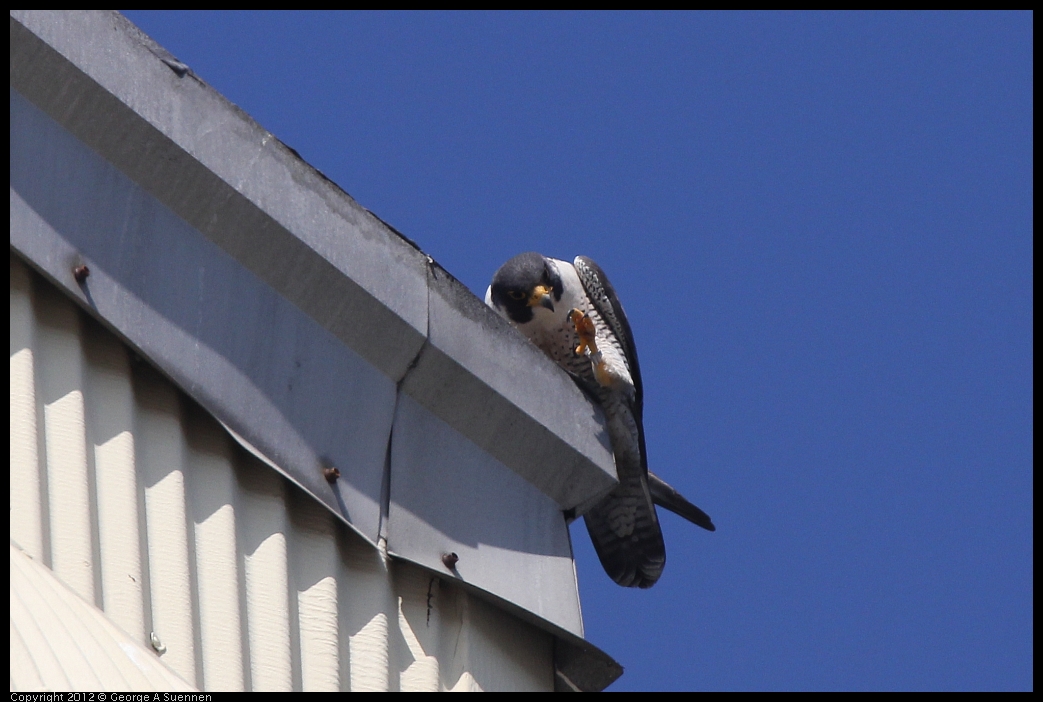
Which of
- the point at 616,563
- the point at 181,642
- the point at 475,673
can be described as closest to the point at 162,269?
the point at 181,642

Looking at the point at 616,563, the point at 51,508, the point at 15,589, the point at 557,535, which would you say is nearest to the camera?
the point at 15,589

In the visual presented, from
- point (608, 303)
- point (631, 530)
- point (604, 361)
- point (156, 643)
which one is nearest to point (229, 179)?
point (156, 643)

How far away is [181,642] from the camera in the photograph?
3.84 meters

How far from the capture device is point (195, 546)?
4.10 metres

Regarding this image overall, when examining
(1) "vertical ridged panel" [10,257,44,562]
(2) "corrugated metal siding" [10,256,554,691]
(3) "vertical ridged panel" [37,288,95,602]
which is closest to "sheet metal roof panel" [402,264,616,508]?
(2) "corrugated metal siding" [10,256,554,691]

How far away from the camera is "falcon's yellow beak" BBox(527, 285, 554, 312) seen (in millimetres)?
6578

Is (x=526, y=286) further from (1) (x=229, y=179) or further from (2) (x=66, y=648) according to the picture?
(2) (x=66, y=648)

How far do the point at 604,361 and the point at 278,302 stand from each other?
1.97 metres

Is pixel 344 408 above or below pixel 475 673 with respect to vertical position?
above

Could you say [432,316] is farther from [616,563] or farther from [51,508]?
[616,563]

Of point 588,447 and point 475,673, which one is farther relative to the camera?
point 588,447

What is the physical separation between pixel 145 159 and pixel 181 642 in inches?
50.0
